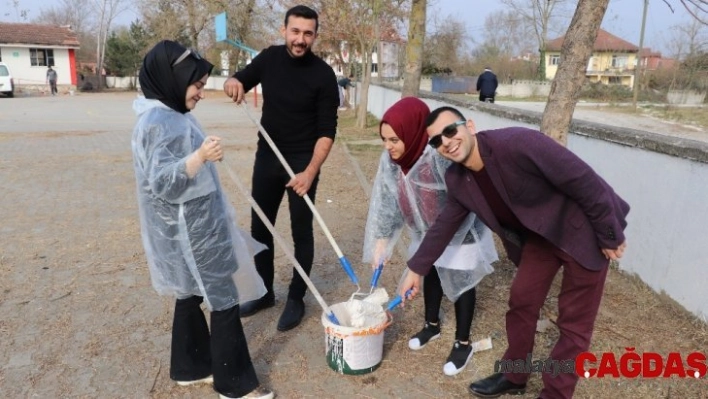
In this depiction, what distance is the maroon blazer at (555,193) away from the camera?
228 centimetres

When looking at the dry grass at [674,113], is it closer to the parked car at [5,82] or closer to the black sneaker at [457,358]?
Answer: the black sneaker at [457,358]

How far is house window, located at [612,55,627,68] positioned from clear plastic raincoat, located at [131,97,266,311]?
176ft

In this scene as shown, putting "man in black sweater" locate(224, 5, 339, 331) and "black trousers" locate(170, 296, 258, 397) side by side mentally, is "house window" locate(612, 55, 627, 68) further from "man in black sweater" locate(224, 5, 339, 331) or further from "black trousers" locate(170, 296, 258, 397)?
"black trousers" locate(170, 296, 258, 397)

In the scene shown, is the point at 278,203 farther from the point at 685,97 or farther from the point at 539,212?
the point at 685,97

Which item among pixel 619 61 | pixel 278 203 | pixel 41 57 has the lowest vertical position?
pixel 278 203

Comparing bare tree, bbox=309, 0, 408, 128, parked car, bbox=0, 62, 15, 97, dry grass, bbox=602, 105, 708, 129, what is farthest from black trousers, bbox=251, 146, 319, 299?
parked car, bbox=0, 62, 15, 97

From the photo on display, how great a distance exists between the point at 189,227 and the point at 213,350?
644mm

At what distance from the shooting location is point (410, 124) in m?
2.90

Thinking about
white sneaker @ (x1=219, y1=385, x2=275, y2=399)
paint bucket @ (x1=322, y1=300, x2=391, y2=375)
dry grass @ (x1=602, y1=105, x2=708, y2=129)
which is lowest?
white sneaker @ (x1=219, y1=385, x2=275, y2=399)

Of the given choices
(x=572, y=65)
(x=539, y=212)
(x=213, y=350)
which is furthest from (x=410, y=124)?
(x=572, y=65)

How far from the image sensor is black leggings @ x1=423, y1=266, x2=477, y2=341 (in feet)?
10.3

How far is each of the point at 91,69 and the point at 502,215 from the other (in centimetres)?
5197

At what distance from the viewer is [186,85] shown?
2.47 metres

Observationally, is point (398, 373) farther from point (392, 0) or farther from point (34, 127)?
point (34, 127)
